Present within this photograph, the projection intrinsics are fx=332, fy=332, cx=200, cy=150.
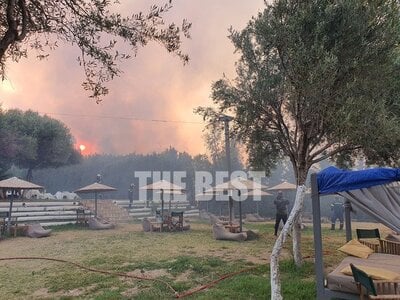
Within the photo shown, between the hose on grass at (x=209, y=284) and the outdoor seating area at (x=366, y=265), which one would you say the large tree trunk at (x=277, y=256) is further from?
the hose on grass at (x=209, y=284)

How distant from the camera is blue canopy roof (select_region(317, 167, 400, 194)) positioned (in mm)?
6098

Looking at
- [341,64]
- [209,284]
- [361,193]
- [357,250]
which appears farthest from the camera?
[209,284]

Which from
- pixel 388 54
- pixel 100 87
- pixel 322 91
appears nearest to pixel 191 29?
pixel 100 87

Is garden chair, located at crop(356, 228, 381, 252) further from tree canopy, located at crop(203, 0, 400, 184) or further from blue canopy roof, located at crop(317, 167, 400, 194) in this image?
blue canopy roof, located at crop(317, 167, 400, 194)

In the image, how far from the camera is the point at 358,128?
6.49 metres

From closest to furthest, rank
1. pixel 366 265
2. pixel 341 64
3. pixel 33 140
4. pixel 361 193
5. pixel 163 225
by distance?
pixel 366 265 → pixel 361 193 → pixel 341 64 → pixel 163 225 → pixel 33 140

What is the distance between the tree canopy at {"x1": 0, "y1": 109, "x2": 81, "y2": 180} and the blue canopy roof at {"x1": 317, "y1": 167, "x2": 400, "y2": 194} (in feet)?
107

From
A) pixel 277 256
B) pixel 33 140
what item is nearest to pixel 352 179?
pixel 277 256

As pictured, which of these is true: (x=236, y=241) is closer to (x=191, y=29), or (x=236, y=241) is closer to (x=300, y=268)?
(x=300, y=268)

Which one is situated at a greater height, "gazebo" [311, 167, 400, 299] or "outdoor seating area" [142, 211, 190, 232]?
"gazebo" [311, 167, 400, 299]

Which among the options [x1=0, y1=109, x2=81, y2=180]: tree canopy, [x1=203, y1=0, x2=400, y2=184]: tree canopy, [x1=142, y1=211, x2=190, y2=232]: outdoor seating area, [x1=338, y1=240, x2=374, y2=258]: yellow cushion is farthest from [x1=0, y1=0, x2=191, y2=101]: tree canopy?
[x1=0, y1=109, x2=81, y2=180]: tree canopy

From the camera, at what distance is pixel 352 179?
247 inches

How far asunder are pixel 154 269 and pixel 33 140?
28805 mm

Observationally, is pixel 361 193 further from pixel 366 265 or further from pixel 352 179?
pixel 366 265
